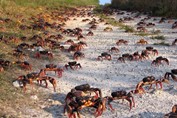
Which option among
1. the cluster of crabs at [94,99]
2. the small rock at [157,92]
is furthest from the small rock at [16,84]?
the small rock at [157,92]

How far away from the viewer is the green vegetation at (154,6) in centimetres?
2861

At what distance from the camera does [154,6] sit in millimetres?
32062

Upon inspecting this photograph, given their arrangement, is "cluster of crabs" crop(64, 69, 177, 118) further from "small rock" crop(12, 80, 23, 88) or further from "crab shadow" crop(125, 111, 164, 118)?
"small rock" crop(12, 80, 23, 88)

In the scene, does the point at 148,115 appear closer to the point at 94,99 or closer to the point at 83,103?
the point at 94,99

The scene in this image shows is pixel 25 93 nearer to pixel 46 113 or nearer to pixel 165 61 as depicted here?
pixel 46 113

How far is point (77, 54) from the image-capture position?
1202 cm

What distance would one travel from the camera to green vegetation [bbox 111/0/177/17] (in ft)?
93.9

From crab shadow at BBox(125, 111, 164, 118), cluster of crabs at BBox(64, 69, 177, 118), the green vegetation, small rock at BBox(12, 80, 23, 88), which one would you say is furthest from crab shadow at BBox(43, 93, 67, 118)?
the green vegetation

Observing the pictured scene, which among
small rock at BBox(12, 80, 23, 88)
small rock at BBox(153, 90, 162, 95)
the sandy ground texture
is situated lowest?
the sandy ground texture

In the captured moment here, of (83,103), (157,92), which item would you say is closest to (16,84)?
(83,103)

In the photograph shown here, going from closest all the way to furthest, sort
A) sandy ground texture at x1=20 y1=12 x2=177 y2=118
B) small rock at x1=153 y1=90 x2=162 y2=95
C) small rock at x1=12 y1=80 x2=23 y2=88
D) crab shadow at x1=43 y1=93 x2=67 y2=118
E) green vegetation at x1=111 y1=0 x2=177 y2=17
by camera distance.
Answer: crab shadow at x1=43 y1=93 x2=67 y2=118
sandy ground texture at x1=20 y1=12 x2=177 y2=118
small rock at x1=153 y1=90 x2=162 y2=95
small rock at x1=12 y1=80 x2=23 y2=88
green vegetation at x1=111 y1=0 x2=177 y2=17

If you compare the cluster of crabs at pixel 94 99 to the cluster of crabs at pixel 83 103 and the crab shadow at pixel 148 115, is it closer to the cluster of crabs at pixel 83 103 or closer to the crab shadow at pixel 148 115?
the cluster of crabs at pixel 83 103

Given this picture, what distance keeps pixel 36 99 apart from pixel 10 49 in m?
5.52

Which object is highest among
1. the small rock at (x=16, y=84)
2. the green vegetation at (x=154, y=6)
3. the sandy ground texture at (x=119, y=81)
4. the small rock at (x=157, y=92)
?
the green vegetation at (x=154, y=6)
